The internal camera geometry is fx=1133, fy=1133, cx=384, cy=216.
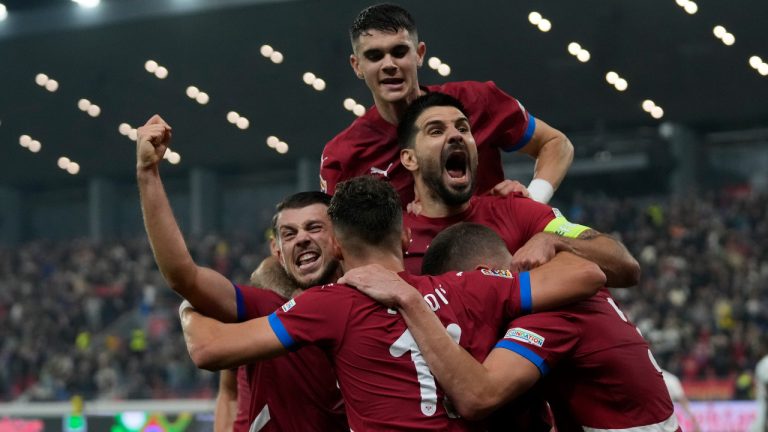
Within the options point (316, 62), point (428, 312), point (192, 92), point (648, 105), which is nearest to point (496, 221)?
point (428, 312)

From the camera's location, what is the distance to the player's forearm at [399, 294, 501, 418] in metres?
3.76

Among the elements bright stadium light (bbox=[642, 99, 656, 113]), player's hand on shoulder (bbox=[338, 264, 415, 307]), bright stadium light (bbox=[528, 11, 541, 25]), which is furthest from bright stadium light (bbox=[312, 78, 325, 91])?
player's hand on shoulder (bbox=[338, 264, 415, 307])

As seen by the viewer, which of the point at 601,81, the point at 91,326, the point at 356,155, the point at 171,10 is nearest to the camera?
the point at 356,155

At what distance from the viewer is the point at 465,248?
420 cm

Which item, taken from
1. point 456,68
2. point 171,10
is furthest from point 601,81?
point 171,10

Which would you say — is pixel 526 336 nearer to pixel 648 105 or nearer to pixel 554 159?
pixel 554 159

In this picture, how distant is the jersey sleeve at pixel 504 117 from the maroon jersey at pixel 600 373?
158cm

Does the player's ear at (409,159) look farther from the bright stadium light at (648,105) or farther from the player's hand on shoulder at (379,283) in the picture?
the bright stadium light at (648,105)

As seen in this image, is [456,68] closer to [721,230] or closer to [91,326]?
[721,230]

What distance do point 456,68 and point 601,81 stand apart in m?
3.63

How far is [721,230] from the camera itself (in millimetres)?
23906

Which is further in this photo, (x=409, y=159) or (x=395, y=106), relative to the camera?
(x=395, y=106)

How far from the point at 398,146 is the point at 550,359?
1.84 meters

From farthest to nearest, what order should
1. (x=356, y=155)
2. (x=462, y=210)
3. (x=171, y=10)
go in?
(x=171, y=10), (x=356, y=155), (x=462, y=210)
